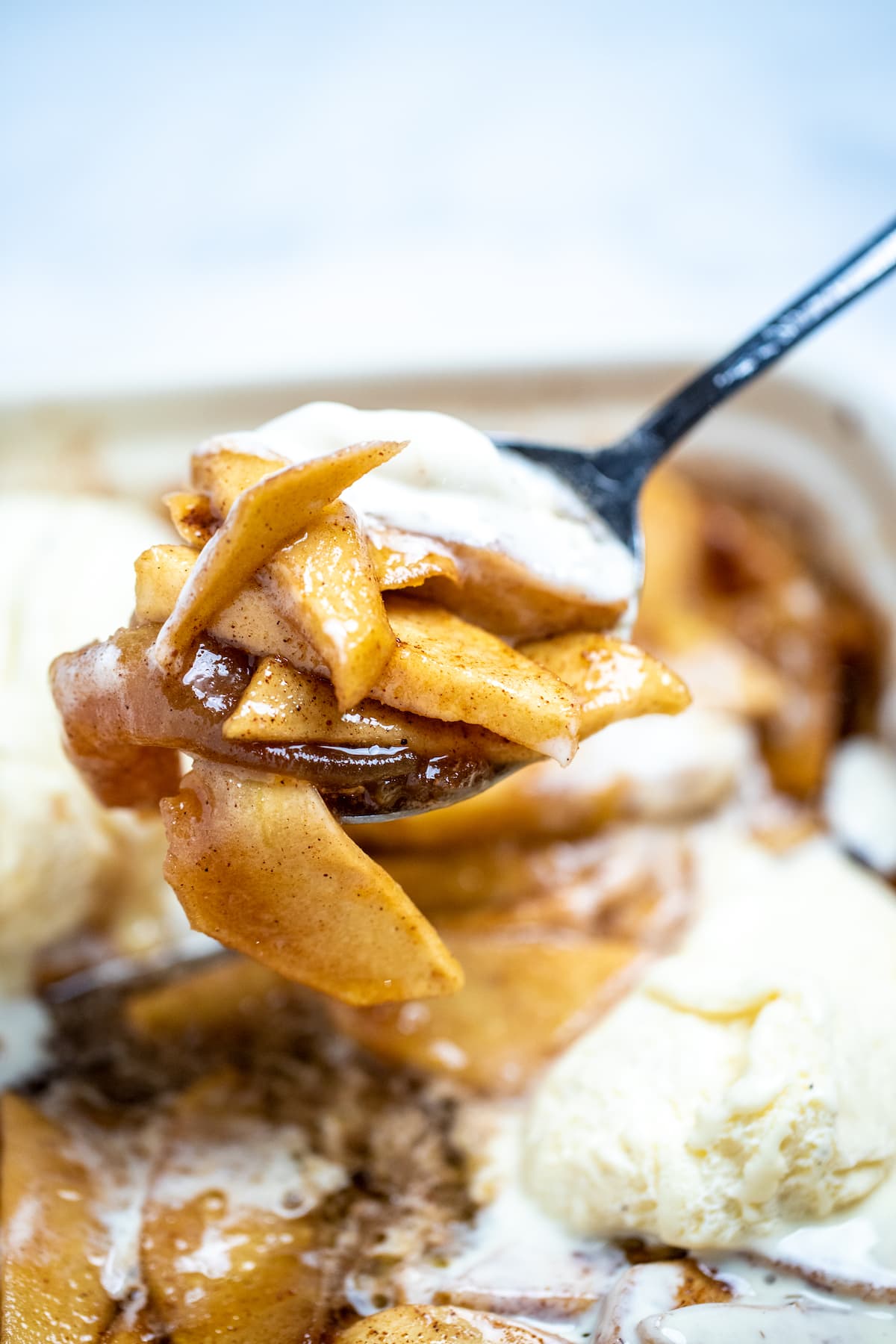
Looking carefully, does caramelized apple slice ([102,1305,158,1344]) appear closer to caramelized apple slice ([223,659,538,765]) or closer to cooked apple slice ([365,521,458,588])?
caramelized apple slice ([223,659,538,765])

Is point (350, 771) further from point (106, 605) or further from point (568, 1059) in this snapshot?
point (106, 605)

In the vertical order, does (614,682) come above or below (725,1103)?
above

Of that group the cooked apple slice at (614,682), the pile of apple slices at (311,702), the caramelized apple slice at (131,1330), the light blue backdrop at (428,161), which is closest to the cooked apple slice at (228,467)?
the pile of apple slices at (311,702)

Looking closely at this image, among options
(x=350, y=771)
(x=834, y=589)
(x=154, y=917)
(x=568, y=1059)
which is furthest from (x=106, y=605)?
(x=834, y=589)

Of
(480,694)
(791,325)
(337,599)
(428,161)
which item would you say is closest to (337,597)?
(337,599)

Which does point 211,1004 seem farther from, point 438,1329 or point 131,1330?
point 438,1329

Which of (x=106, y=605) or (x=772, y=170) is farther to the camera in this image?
(x=772, y=170)
